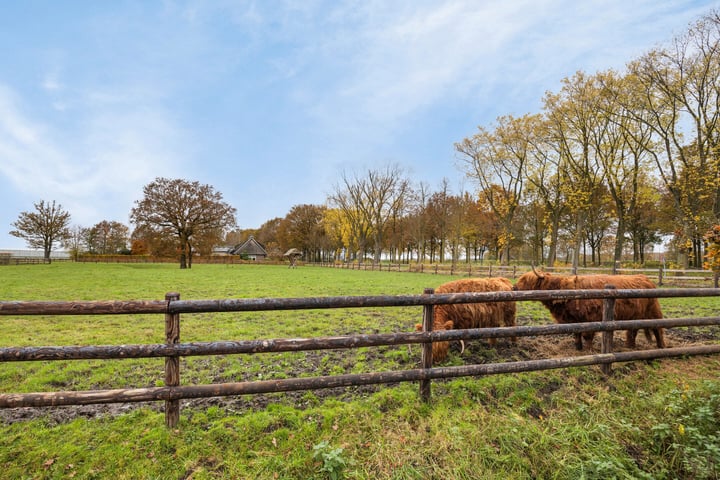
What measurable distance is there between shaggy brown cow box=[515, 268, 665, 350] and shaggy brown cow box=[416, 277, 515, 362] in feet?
1.77

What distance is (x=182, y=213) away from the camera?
4184 centimetres

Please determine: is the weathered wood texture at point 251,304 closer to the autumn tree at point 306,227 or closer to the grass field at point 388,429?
the grass field at point 388,429

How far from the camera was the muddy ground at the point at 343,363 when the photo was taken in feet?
12.3

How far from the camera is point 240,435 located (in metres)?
3.18

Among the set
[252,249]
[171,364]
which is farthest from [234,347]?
[252,249]

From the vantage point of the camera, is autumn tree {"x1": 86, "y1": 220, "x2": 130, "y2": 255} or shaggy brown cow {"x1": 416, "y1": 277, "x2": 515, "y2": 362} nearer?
shaggy brown cow {"x1": 416, "y1": 277, "x2": 515, "y2": 362}

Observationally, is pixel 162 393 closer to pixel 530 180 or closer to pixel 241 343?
pixel 241 343

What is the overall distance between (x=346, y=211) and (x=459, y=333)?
4920 cm

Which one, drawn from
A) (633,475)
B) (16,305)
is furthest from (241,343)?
(633,475)

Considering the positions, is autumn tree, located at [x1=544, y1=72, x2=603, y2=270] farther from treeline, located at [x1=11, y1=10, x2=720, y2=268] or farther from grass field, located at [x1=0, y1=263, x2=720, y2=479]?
grass field, located at [x1=0, y1=263, x2=720, y2=479]

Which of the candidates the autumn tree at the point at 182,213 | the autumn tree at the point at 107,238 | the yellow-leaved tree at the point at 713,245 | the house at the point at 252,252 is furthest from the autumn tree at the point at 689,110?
the autumn tree at the point at 107,238

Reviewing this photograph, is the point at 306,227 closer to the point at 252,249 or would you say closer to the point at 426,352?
the point at 252,249

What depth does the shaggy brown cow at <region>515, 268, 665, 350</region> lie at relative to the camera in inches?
214

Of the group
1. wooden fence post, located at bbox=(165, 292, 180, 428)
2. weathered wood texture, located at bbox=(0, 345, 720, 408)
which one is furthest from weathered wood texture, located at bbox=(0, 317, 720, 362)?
weathered wood texture, located at bbox=(0, 345, 720, 408)
